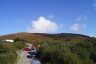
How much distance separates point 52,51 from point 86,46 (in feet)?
59.1

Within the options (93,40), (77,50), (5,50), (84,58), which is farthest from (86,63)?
(93,40)

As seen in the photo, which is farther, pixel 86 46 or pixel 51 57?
pixel 86 46

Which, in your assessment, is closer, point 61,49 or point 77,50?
point 61,49

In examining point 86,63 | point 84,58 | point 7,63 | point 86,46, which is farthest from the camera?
point 86,46

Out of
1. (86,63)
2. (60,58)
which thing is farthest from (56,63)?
(86,63)

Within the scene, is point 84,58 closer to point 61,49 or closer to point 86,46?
point 61,49

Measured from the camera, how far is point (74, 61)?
33.4 metres

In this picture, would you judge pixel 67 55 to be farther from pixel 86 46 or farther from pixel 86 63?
pixel 86 46

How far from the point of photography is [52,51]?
120 feet

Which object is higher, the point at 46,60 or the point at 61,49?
the point at 61,49

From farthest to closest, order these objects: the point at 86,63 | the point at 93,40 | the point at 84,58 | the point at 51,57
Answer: the point at 93,40
the point at 84,58
the point at 86,63
the point at 51,57

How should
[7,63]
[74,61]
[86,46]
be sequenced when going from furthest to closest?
[86,46] < [74,61] < [7,63]

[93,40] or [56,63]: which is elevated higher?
[93,40]

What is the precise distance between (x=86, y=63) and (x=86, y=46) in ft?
45.1
